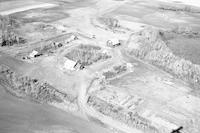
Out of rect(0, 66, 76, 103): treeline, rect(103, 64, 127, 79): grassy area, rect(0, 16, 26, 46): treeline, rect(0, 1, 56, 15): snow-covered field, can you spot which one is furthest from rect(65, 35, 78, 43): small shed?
rect(0, 1, 56, 15): snow-covered field

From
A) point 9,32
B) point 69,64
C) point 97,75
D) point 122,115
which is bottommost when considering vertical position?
point 122,115

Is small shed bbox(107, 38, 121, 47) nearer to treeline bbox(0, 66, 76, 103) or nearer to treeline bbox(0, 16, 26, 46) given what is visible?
treeline bbox(0, 16, 26, 46)

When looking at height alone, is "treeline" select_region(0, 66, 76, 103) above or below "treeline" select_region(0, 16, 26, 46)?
below

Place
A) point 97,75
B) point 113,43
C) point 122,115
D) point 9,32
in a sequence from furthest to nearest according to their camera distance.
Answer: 1. point 9,32
2. point 113,43
3. point 97,75
4. point 122,115

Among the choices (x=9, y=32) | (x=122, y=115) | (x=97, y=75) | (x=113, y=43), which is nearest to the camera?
(x=122, y=115)

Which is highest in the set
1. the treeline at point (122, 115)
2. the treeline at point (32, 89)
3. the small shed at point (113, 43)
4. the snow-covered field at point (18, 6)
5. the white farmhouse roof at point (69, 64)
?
the snow-covered field at point (18, 6)

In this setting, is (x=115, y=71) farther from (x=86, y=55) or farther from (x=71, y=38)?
(x=71, y=38)

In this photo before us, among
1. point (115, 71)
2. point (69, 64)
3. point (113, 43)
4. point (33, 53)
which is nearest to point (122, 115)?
point (115, 71)

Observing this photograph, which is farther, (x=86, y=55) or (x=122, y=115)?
(x=86, y=55)

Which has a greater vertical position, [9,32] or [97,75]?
[9,32]

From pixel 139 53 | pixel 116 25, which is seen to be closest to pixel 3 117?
pixel 139 53

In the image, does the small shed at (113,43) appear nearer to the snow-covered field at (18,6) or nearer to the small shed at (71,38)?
the small shed at (71,38)

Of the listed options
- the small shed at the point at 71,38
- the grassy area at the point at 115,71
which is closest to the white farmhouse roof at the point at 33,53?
the small shed at the point at 71,38
